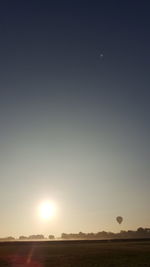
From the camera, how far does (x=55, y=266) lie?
Answer: 130ft

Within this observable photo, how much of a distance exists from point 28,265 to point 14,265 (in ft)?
5.05

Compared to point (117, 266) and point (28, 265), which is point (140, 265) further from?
point (28, 265)

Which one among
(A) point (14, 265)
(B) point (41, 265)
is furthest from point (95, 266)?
(A) point (14, 265)

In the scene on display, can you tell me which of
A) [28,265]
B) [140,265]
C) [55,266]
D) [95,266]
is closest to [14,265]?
[28,265]

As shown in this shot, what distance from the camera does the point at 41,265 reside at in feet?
136

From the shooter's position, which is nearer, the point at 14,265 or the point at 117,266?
the point at 117,266

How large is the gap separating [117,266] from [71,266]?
15.2 feet

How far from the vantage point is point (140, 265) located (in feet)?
125

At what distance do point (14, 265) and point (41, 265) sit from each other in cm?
308

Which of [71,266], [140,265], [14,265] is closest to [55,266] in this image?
[71,266]

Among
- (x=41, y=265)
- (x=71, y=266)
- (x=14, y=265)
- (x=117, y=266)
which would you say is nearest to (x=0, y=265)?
(x=14, y=265)

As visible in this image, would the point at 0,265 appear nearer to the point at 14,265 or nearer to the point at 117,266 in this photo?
the point at 14,265

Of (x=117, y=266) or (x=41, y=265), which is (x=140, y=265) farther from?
(x=41, y=265)

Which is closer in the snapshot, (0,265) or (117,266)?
(117,266)
